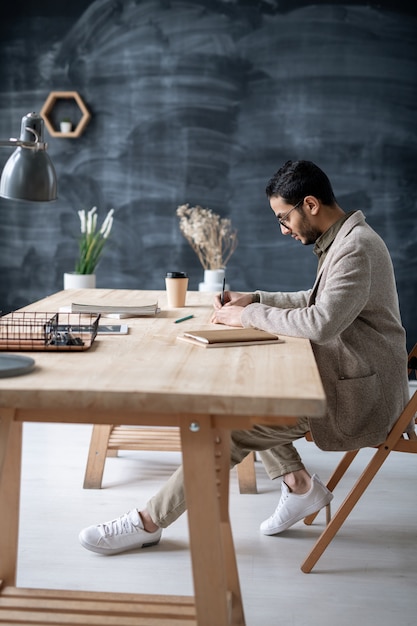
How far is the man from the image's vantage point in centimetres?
221

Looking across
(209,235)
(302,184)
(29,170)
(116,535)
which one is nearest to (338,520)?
(116,535)

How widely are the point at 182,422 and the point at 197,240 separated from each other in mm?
3061

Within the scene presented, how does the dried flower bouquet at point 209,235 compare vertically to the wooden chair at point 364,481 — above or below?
above

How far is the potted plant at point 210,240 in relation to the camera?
4609 millimetres

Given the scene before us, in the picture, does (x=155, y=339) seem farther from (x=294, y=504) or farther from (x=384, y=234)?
(x=384, y=234)

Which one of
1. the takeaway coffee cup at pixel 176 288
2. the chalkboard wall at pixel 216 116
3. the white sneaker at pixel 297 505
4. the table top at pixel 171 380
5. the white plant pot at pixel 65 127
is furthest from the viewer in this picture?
the white plant pot at pixel 65 127

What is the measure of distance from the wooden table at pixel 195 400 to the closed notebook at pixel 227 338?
0.14ft

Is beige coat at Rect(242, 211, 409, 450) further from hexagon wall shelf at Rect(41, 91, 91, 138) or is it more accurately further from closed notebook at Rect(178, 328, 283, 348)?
hexagon wall shelf at Rect(41, 91, 91, 138)

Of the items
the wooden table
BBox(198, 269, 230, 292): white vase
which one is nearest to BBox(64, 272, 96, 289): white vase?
BBox(198, 269, 230, 292): white vase

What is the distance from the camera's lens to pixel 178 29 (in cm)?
494

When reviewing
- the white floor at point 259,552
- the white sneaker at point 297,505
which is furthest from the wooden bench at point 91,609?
the white sneaker at point 297,505

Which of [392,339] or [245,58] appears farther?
[245,58]

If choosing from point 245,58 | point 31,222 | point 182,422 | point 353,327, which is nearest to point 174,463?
point 353,327

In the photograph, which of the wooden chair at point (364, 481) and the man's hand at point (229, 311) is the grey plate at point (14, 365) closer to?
the man's hand at point (229, 311)
